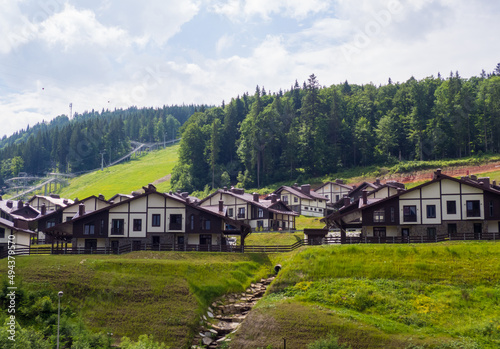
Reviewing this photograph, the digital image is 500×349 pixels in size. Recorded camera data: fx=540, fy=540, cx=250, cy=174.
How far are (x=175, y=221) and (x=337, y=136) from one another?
78134 millimetres

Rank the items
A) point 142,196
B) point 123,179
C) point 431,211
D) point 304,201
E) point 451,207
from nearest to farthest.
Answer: point 451,207
point 431,211
point 142,196
point 304,201
point 123,179

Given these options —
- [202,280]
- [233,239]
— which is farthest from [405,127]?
[202,280]

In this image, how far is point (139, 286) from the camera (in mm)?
44719

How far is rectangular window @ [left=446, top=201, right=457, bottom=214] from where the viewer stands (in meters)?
59.2

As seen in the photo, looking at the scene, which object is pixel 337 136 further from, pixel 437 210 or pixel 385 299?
pixel 385 299

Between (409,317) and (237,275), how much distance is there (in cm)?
1710

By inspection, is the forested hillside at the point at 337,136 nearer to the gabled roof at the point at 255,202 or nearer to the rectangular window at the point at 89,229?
the gabled roof at the point at 255,202

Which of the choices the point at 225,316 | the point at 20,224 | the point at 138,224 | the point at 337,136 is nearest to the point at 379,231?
the point at 225,316

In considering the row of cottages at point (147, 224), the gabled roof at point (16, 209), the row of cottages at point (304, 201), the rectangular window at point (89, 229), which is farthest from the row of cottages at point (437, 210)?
the gabled roof at point (16, 209)

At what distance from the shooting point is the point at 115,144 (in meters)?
198

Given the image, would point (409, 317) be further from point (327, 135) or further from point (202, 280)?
point (327, 135)

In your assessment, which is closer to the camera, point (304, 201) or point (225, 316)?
point (225, 316)

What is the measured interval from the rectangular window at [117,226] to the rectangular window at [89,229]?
7.63 ft

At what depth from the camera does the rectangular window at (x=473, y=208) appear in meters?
58.3
